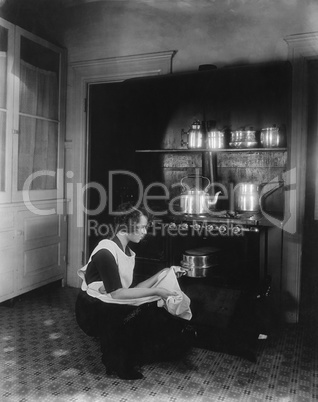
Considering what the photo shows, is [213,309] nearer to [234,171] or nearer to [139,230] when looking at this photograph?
[139,230]

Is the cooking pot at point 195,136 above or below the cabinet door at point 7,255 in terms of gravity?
above

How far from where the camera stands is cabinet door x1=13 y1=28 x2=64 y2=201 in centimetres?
340

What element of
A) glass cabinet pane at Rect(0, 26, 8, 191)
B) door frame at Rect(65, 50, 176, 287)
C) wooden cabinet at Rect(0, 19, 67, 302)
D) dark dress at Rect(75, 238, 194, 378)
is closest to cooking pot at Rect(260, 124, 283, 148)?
dark dress at Rect(75, 238, 194, 378)

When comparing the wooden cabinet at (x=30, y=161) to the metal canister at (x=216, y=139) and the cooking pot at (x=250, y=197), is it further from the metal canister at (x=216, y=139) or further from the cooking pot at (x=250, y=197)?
the cooking pot at (x=250, y=197)

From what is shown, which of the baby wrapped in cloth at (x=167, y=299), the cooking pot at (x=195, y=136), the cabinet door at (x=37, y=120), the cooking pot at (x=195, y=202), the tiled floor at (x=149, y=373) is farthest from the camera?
the cabinet door at (x=37, y=120)

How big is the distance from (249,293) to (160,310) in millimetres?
742

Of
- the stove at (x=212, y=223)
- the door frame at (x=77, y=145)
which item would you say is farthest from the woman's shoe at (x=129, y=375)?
the door frame at (x=77, y=145)

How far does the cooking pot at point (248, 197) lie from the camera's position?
2996mm

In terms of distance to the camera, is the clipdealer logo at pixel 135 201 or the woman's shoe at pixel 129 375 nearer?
the woman's shoe at pixel 129 375

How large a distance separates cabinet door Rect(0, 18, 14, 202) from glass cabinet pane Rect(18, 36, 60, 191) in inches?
5.0

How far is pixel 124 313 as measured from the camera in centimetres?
228

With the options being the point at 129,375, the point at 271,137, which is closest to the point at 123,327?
the point at 129,375

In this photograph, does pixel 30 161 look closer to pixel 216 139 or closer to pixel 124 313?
pixel 216 139

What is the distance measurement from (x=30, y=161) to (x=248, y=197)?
192 cm
